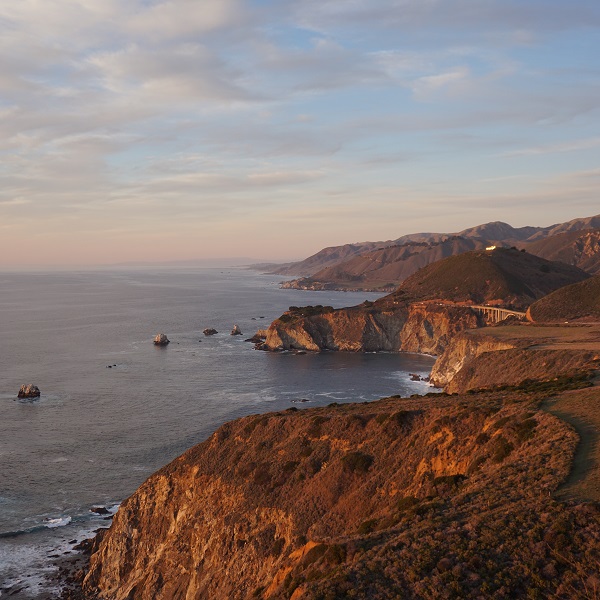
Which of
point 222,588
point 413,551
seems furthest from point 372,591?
point 222,588

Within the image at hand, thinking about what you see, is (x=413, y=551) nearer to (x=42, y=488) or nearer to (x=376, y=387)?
(x=42, y=488)

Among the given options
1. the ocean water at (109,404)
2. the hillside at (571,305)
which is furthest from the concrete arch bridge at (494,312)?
the ocean water at (109,404)

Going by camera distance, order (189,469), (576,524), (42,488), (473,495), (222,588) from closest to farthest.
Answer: (576,524), (473,495), (222,588), (189,469), (42,488)

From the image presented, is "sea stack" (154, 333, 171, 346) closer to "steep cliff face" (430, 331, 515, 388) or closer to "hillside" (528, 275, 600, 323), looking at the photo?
"steep cliff face" (430, 331, 515, 388)

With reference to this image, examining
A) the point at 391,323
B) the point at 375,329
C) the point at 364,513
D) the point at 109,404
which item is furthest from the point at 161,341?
the point at 364,513

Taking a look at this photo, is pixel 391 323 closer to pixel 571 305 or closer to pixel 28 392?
pixel 571 305

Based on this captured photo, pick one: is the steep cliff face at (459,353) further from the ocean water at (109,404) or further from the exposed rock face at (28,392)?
the exposed rock face at (28,392)
